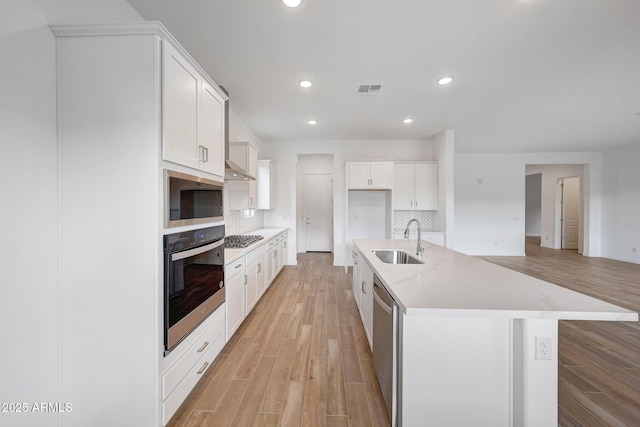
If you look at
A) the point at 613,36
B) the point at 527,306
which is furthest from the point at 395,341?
the point at 613,36

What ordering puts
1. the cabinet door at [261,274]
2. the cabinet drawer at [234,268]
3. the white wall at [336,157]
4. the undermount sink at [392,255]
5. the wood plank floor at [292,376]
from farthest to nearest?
1. the white wall at [336,157]
2. the cabinet door at [261,274]
3. the undermount sink at [392,255]
4. the cabinet drawer at [234,268]
5. the wood plank floor at [292,376]

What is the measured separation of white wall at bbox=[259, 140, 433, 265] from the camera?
5.32 m

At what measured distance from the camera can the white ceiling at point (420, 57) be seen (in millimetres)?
1818

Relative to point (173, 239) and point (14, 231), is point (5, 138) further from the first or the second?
point (173, 239)

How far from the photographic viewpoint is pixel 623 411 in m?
1.57

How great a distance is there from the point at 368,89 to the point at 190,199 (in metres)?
2.58

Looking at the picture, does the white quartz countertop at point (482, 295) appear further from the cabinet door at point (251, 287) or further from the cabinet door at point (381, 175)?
the cabinet door at point (381, 175)

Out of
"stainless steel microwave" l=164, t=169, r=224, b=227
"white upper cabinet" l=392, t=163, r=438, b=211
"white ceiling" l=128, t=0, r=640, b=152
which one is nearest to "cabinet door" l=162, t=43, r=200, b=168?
"stainless steel microwave" l=164, t=169, r=224, b=227

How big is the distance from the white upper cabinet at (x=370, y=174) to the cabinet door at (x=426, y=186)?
2.11 feet

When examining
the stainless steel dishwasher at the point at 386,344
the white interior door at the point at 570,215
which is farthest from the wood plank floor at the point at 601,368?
the white interior door at the point at 570,215

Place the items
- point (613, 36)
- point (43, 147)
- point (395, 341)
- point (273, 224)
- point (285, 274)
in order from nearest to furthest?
1. point (43, 147)
2. point (395, 341)
3. point (613, 36)
4. point (285, 274)
5. point (273, 224)

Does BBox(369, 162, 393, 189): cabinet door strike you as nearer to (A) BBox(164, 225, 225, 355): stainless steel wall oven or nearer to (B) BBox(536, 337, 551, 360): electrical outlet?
(A) BBox(164, 225, 225, 355): stainless steel wall oven

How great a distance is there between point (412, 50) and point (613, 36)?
5.57 ft

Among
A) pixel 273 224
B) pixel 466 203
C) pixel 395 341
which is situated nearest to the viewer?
pixel 395 341
